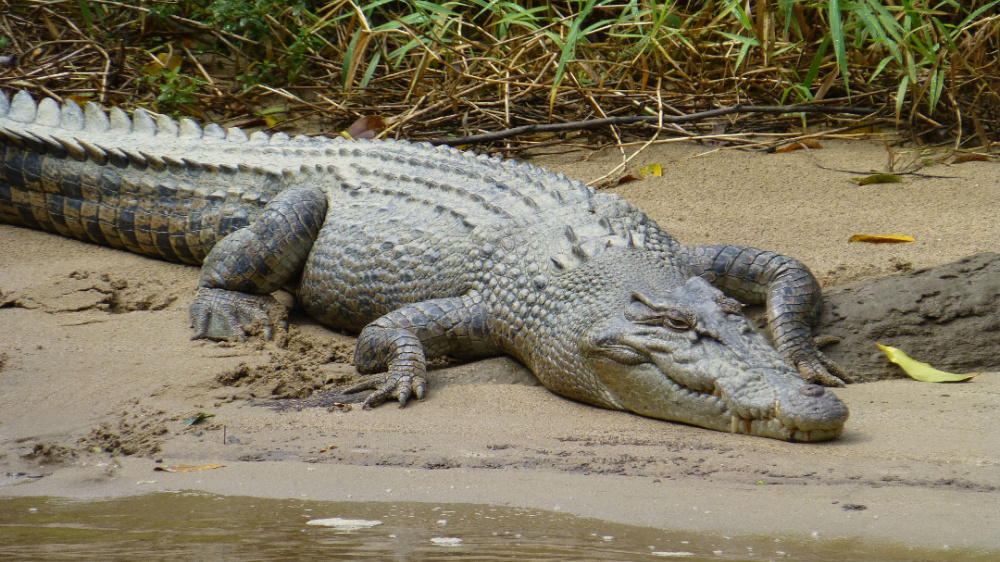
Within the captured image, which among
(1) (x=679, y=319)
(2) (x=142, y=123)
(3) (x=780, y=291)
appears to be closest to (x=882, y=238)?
(3) (x=780, y=291)

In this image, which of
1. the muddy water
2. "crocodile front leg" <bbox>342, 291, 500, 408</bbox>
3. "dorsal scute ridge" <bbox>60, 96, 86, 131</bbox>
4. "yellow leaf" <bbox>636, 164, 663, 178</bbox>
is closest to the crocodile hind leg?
"crocodile front leg" <bbox>342, 291, 500, 408</bbox>

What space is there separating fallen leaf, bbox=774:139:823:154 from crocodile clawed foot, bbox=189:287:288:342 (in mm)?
3276

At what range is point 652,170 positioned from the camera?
5.88 metres

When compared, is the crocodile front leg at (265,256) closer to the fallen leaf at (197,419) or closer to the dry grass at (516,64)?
the fallen leaf at (197,419)

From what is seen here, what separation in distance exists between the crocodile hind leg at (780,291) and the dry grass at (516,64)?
1861mm

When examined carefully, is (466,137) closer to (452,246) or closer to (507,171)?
(507,171)

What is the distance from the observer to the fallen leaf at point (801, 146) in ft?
19.4

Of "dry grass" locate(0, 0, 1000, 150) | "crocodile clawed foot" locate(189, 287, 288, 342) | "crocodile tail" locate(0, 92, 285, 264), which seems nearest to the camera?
"crocodile clawed foot" locate(189, 287, 288, 342)

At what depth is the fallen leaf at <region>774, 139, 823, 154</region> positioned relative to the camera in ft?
19.4

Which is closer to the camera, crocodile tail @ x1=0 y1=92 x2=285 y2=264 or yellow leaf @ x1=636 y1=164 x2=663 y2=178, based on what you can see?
crocodile tail @ x1=0 y1=92 x2=285 y2=264

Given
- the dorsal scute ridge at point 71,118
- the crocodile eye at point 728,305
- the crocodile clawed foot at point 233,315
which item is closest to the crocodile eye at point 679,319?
the crocodile eye at point 728,305

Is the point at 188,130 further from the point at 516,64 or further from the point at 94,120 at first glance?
the point at 516,64

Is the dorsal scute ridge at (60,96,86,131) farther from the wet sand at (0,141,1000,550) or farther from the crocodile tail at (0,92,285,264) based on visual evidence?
the wet sand at (0,141,1000,550)

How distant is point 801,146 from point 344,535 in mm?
4517
